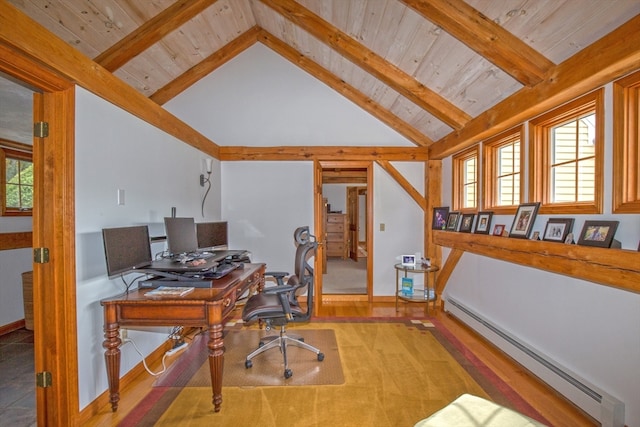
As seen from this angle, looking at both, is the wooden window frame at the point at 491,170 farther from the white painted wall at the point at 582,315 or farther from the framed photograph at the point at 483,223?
the white painted wall at the point at 582,315

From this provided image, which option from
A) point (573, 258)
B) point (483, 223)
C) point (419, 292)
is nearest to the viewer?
point (573, 258)

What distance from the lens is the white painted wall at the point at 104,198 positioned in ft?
6.46

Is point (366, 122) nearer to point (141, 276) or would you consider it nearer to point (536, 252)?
point (536, 252)

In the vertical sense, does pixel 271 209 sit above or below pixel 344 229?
above

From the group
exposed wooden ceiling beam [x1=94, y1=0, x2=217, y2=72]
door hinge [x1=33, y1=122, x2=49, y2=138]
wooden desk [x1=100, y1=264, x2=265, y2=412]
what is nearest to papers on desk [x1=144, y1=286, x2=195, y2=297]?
wooden desk [x1=100, y1=264, x2=265, y2=412]

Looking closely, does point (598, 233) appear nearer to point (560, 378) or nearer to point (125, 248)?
point (560, 378)

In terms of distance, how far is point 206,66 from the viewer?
3.74 meters

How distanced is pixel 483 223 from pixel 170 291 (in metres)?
2.96

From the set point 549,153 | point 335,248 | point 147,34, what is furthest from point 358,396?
point 335,248

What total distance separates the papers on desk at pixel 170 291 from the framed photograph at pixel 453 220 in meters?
3.05

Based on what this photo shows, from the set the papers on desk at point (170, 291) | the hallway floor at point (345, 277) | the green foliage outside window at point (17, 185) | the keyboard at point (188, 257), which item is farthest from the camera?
the hallway floor at point (345, 277)

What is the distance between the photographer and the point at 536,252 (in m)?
2.30

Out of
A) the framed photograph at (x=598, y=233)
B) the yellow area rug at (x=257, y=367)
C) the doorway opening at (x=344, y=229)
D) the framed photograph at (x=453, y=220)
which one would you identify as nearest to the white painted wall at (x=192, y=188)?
the yellow area rug at (x=257, y=367)

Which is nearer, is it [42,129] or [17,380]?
[42,129]
